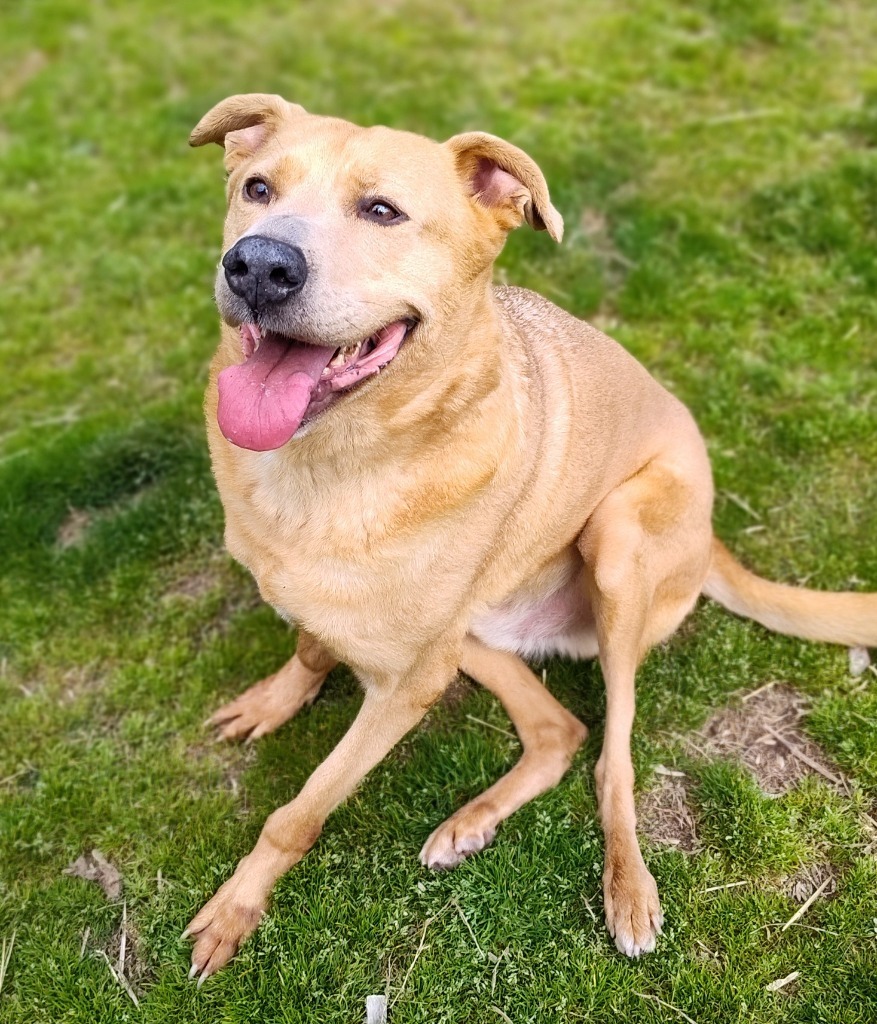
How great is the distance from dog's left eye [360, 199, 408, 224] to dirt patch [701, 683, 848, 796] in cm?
269

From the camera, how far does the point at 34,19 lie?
8.59m

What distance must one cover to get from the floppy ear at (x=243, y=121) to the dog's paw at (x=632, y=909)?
3.18 m

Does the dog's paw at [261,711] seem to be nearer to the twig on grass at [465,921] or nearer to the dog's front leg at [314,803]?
the dog's front leg at [314,803]

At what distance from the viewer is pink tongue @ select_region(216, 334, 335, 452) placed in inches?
104

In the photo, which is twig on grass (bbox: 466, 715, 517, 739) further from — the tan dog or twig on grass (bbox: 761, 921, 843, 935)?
twig on grass (bbox: 761, 921, 843, 935)

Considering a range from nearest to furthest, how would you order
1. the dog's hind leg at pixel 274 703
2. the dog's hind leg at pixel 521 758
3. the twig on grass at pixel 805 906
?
the twig on grass at pixel 805 906 → the dog's hind leg at pixel 521 758 → the dog's hind leg at pixel 274 703

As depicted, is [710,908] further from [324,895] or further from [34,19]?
[34,19]

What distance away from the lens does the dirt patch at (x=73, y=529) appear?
15.8ft

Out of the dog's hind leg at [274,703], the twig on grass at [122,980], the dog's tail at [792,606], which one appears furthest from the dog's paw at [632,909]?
the twig on grass at [122,980]

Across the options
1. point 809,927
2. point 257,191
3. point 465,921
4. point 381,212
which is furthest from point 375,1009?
point 257,191

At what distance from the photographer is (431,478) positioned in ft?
10.2

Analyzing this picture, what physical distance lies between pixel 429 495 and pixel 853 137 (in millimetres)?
5584

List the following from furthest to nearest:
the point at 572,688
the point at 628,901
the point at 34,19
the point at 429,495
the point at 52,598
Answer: the point at 34,19
the point at 52,598
the point at 572,688
the point at 628,901
the point at 429,495

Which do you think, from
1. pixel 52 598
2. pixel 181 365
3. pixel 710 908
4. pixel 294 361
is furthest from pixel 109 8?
pixel 710 908
